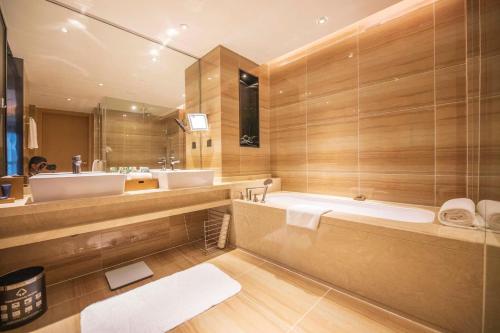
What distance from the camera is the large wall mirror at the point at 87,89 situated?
1659 mm

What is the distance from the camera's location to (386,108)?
2.09 m

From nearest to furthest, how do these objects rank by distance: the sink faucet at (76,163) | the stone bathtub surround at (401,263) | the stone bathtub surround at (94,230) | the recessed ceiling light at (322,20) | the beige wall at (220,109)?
1. the stone bathtub surround at (401,263)
2. the stone bathtub surround at (94,230)
3. the sink faucet at (76,163)
4. the recessed ceiling light at (322,20)
5. the beige wall at (220,109)

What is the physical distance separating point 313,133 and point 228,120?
44.0 inches

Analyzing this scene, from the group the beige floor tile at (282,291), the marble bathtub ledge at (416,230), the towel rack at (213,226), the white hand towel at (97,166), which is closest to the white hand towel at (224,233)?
the towel rack at (213,226)

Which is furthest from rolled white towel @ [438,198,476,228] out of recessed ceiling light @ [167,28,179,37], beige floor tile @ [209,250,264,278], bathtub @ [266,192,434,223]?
recessed ceiling light @ [167,28,179,37]

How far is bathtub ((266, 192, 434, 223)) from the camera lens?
1855mm

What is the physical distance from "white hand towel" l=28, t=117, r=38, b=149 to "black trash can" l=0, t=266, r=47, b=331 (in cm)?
95

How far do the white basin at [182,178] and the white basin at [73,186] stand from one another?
14.8 inches

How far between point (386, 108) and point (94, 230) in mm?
2848

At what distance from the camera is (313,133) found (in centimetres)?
269

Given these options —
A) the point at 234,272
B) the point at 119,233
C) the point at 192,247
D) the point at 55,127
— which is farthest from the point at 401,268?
the point at 55,127

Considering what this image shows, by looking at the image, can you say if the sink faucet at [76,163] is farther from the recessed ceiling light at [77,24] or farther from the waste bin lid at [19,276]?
the recessed ceiling light at [77,24]

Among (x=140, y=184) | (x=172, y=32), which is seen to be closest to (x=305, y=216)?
(x=140, y=184)

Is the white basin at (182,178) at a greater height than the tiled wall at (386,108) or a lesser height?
lesser
